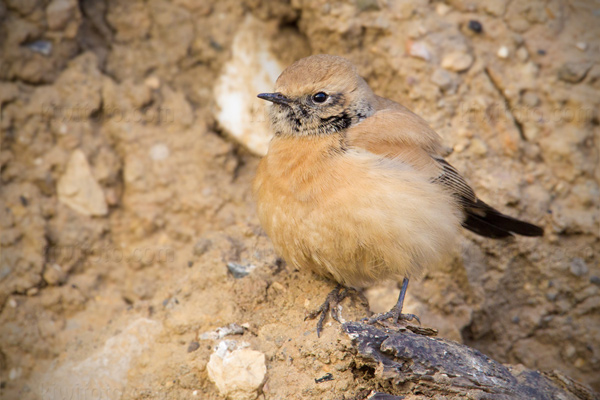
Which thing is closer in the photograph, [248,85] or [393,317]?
[393,317]

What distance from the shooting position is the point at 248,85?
6.59 metres

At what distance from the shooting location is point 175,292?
525cm

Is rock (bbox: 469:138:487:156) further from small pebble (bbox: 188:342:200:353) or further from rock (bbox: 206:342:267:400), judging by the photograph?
small pebble (bbox: 188:342:200:353)

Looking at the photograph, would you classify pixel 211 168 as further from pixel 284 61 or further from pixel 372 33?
pixel 372 33

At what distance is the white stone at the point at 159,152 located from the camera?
20.7 ft

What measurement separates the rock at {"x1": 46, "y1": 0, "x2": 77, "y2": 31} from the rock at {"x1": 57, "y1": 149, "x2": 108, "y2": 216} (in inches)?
50.4

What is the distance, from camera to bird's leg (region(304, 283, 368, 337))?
4499 mm

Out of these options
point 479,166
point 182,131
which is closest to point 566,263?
point 479,166

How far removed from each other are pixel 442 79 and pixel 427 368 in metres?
3.44

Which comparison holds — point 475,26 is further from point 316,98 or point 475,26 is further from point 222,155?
point 222,155

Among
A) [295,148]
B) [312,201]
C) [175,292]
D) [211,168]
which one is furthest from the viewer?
[211,168]

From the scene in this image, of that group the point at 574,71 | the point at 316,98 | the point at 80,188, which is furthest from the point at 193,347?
the point at 574,71

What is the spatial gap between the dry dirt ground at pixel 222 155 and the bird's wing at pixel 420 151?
0.68 meters

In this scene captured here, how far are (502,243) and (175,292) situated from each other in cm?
337
